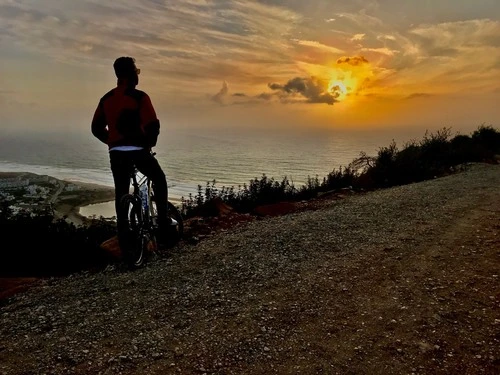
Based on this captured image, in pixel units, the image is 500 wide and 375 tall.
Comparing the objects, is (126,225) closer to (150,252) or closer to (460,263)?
(150,252)

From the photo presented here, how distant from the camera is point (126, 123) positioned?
5.34 meters

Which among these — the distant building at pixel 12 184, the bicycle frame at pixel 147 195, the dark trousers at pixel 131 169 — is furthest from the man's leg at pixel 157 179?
the distant building at pixel 12 184

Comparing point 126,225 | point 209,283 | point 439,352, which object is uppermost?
point 126,225

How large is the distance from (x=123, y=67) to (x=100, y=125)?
86cm

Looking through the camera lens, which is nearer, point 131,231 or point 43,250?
point 131,231

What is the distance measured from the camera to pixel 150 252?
20.8 ft

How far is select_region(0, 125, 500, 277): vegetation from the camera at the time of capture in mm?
6496

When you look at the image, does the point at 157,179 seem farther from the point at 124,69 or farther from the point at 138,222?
the point at 124,69

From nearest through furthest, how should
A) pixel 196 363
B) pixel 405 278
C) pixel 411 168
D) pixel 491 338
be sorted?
pixel 196 363 < pixel 491 338 < pixel 405 278 < pixel 411 168

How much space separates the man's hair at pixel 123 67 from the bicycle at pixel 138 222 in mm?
1312

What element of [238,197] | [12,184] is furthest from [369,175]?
[12,184]

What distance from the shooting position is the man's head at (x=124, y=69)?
5.33 m

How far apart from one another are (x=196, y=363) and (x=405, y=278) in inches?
110

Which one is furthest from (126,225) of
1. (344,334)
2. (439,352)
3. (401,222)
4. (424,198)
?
(424,198)
